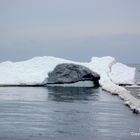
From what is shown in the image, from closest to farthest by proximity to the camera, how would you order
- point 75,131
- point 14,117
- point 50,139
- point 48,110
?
point 50,139 → point 75,131 → point 14,117 → point 48,110

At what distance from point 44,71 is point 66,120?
26.8 m

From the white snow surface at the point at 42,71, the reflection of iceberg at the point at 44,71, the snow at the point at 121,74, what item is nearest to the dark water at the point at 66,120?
the reflection of iceberg at the point at 44,71

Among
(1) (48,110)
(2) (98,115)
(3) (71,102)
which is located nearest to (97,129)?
(2) (98,115)

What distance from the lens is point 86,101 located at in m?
29.6

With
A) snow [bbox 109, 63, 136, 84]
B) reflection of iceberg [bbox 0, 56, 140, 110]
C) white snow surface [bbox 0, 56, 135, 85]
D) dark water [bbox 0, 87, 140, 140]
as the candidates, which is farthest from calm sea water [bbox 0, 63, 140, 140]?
snow [bbox 109, 63, 136, 84]

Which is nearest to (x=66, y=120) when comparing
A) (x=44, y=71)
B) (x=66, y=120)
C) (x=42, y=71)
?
(x=66, y=120)

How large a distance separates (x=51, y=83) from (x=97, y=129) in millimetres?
26973

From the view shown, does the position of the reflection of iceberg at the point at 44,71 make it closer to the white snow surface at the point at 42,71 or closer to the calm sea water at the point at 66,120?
the white snow surface at the point at 42,71

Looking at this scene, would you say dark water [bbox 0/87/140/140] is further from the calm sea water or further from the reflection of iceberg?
the reflection of iceberg

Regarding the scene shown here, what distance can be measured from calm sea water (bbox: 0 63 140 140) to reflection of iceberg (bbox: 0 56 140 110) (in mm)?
14181

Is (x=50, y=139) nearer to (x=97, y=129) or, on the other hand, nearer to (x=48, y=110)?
(x=97, y=129)

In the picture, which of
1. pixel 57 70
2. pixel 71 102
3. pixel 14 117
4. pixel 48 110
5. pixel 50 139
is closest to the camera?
pixel 50 139

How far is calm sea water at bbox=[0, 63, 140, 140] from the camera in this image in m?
→ 16.8

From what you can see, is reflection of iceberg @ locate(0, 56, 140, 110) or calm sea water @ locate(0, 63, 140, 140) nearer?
calm sea water @ locate(0, 63, 140, 140)
